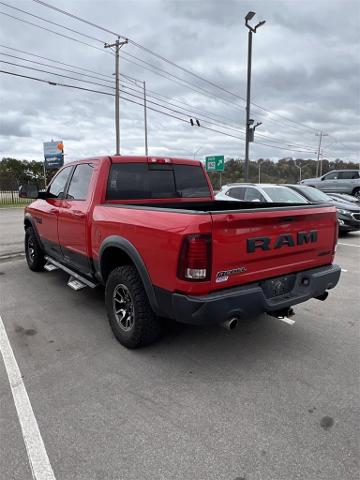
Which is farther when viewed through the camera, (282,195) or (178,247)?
(282,195)

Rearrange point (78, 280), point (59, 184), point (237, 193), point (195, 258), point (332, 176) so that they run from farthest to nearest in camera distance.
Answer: point (332, 176) → point (237, 193) → point (59, 184) → point (78, 280) → point (195, 258)

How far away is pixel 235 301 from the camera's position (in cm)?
266

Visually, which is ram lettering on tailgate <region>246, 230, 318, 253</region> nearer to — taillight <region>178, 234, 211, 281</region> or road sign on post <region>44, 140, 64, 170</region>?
taillight <region>178, 234, 211, 281</region>

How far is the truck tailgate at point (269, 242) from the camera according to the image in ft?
8.52

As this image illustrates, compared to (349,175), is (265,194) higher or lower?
lower

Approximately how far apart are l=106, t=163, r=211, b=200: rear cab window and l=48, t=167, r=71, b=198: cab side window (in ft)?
3.98

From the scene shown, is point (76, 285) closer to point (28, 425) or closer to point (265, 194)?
point (28, 425)

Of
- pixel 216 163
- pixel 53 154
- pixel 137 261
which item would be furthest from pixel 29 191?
pixel 216 163

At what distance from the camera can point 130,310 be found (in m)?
3.34

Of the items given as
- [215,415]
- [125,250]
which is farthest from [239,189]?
[215,415]

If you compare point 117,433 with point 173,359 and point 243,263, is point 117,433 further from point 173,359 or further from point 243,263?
point 243,263

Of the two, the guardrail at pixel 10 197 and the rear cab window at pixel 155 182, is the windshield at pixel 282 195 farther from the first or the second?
the guardrail at pixel 10 197

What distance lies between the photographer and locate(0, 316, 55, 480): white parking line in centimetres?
199

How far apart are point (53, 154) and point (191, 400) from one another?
35.5m
